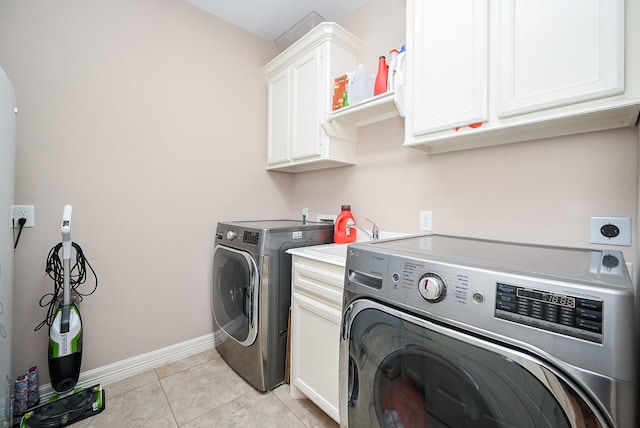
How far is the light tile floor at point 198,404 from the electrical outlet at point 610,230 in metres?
1.52

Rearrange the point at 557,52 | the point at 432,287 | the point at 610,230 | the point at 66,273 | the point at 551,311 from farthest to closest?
the point at 66,273, the point at 610,230, the point at 557,52, the point at 432,287, the point at 551,311

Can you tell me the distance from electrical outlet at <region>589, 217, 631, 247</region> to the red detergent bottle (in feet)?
4.14

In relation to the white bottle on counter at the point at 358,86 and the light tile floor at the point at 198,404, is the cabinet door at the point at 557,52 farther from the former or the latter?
the light tile floor at the point at 198,404

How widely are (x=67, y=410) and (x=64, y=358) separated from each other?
0.91 ft

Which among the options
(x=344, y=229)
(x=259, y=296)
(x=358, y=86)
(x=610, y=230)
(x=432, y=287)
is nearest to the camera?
(x=432, y=287)

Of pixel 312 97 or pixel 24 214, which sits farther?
pixel 312 97

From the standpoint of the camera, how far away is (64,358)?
1.46 meters

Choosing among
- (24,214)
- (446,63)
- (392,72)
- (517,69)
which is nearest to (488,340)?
(517,69)

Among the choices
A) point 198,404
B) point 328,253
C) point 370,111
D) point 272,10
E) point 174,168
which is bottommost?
point 198,404

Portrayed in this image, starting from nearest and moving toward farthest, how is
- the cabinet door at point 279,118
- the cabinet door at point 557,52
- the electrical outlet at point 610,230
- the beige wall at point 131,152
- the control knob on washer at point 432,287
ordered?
the control knob on washer at point 432,287
the cabinet door at point 557,52
the electrical outlet at point 610,230
the beige wall at point 131,152
the cabinet door at point 279,118

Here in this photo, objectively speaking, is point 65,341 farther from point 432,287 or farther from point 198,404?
point 432,287

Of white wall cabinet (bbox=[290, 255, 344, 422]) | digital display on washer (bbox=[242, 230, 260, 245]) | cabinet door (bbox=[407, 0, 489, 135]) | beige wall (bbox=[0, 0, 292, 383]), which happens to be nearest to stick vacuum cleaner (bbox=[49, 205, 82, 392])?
beige wall (bbox=[0, 0, 292, 383])

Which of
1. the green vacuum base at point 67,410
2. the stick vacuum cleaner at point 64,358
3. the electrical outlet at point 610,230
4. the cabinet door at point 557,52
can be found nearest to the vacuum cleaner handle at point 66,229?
the stick vacuum cleaner at point 64,358

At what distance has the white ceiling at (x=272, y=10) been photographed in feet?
6.76
